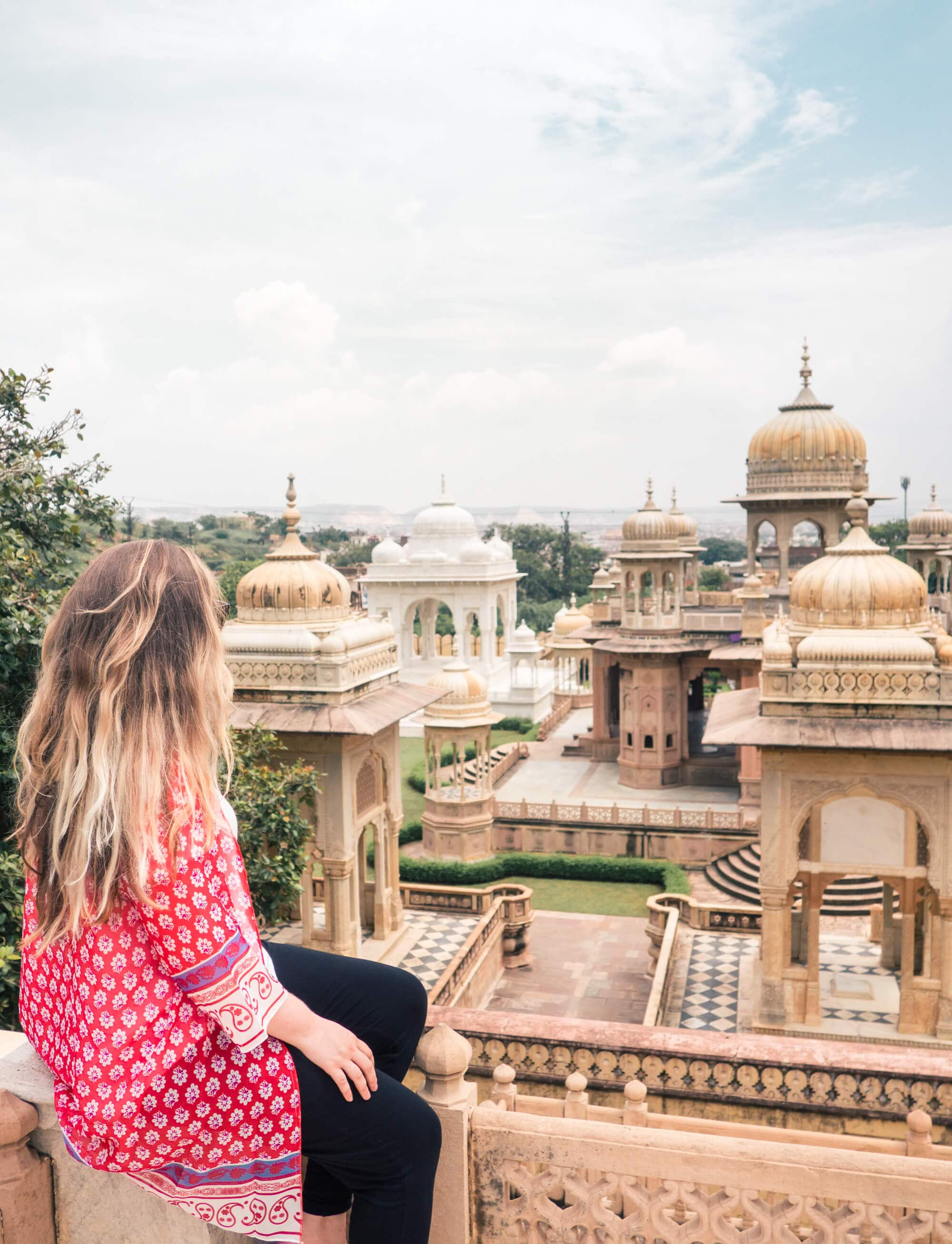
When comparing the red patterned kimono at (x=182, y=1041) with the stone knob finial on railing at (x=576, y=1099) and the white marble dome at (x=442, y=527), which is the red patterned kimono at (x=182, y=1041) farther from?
the white marble dome at (x=442, y=527)

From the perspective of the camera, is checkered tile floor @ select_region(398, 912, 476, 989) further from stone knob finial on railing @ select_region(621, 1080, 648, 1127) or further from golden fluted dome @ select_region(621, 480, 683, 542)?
golden fluted dome @ select_region(621, 480, 683, 542)

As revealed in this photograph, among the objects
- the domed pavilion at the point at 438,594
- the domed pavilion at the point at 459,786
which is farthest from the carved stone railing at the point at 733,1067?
the domed pavilion at the point at 438,594

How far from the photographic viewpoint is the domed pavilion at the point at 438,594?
3428 centimetres

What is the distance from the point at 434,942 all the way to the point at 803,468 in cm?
1471

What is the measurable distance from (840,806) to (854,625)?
1.91 metres

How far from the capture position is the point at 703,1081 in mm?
8547

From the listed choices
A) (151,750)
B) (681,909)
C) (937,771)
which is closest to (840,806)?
(937,771)

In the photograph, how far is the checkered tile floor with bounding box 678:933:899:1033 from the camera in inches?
449

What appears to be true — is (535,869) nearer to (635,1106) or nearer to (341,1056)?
(635,1106)

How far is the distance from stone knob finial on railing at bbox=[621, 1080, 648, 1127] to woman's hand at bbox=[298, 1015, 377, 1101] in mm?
4144

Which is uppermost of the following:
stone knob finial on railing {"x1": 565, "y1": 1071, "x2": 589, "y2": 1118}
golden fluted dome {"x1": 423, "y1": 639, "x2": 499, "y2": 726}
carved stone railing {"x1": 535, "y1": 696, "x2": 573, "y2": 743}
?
golden fluted dome {"x1": 423, "y1": 639, "x2": 499, "y2": 726}

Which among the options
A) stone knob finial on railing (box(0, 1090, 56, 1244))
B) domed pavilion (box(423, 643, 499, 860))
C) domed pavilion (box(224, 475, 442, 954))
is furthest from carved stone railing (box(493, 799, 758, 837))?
stone knob finial on railing (box(0, 1090, 56, 1244))

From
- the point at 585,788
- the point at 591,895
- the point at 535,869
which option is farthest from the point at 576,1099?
the point at 585,788

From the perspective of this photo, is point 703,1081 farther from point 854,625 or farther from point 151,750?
point 151,750
